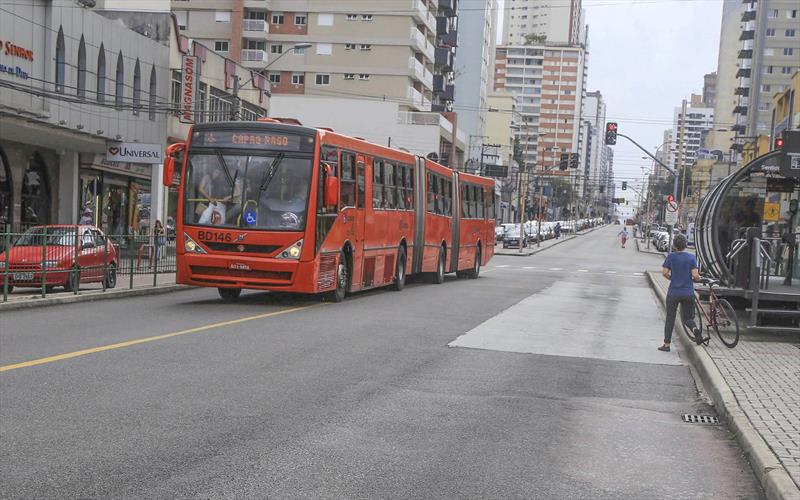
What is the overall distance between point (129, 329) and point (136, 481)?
7.84m

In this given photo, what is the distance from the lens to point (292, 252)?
55.2 ft

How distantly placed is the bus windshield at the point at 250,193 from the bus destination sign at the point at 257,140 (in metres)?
0.18

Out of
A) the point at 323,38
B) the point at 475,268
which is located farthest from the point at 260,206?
the point at 323,38

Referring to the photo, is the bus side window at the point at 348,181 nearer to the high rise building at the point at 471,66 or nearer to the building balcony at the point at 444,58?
the building balcony at the point at 444,58

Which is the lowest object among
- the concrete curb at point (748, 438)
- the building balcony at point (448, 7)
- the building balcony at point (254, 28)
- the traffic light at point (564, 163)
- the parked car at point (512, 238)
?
the parked car at point (512, 238)

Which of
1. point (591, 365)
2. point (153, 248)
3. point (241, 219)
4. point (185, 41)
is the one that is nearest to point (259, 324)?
point (241, 219)

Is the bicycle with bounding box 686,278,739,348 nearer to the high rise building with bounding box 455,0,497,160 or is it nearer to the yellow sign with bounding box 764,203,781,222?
the yellow sign with bounding box 764,203,781,222

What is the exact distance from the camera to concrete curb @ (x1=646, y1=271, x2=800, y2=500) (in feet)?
19.2

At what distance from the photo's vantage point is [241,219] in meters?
16.9

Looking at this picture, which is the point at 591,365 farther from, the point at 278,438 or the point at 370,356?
the point at 278,438

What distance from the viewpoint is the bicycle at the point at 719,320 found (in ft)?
45.3

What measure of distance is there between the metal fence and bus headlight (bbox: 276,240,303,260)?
457 centimetres

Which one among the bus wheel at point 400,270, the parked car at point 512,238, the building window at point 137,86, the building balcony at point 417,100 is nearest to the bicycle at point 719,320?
the bus wheel at point 400,270

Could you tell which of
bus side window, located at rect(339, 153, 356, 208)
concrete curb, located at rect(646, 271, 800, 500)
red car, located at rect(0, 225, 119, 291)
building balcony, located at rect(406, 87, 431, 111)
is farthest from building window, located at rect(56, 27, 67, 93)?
building balcony, located at rect(406, 87, 431, 111)
